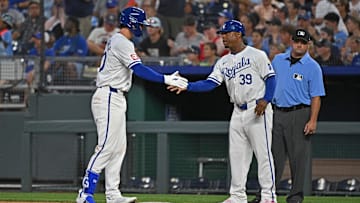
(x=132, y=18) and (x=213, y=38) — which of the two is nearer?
(x=132, y=18)

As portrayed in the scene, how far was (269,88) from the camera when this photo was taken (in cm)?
831

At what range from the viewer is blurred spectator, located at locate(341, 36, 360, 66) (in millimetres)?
→ 12172

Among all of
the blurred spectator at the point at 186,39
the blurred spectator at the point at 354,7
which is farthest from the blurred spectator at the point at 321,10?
the blurred spectator at the point at 186,39

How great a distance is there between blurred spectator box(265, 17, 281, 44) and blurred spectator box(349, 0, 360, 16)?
110cm

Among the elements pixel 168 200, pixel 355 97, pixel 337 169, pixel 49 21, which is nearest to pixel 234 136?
pixel 168 200

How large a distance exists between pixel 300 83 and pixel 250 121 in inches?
30.5

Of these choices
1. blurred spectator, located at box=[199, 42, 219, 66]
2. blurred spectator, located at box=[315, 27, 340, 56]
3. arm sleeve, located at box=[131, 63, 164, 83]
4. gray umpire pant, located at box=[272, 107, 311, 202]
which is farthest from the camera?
blurred spectator, located at box=[199, 42, 219, 66]

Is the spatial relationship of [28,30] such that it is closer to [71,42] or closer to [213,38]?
[71,42]

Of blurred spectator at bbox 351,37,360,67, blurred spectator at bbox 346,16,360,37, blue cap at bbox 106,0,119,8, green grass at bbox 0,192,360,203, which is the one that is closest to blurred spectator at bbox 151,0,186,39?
blue cap at bbox 106,0,119,8

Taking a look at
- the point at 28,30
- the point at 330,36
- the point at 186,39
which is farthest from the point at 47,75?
the point at 330,36

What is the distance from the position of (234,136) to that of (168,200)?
171cm

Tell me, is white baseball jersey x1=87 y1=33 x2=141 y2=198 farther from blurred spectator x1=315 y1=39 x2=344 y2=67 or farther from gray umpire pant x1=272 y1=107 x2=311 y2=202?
blurred spectator x1=315 y1=39 x2=344 y2=67

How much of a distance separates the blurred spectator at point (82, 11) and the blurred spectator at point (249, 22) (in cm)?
258

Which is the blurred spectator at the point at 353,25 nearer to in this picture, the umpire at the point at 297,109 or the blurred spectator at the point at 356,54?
the blurred spectator at the point at 356,54
